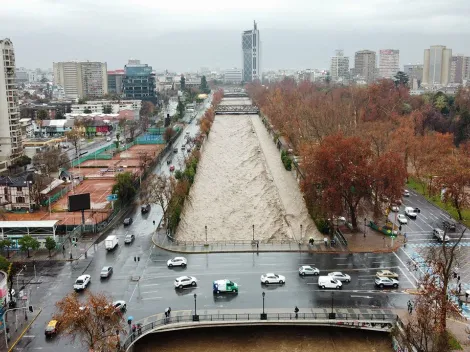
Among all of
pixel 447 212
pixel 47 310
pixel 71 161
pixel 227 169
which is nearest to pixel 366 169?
pixel 447 212

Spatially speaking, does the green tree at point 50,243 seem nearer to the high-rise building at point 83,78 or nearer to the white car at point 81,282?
the white car at point 81,282

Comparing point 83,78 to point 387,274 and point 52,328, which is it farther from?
point 387,274

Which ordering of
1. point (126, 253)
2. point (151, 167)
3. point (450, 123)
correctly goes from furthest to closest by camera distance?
point (450, 123) < point (151, 167) < point (126, 253)

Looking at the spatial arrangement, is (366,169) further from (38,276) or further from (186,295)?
(38,276)

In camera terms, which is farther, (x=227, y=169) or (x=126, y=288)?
(x=227, y=169)

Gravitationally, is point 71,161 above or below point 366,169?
below

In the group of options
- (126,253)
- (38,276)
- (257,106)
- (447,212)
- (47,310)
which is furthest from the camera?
(257,106)
